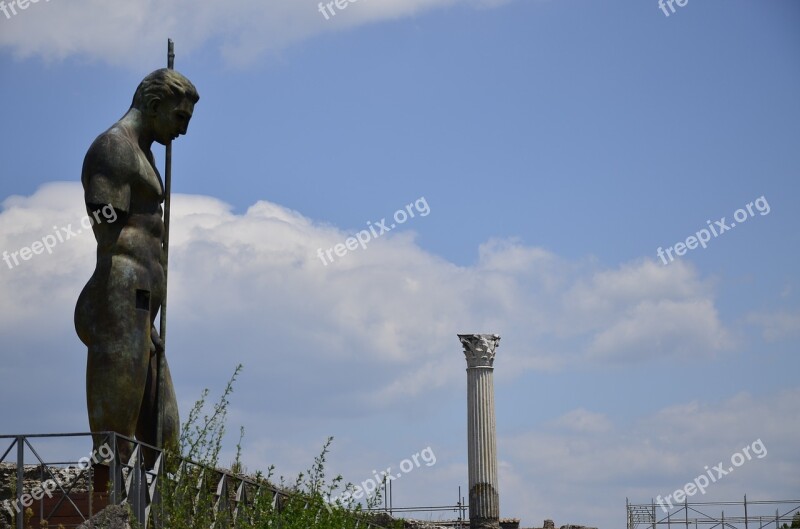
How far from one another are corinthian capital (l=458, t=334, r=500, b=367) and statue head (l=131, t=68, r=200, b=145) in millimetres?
16055

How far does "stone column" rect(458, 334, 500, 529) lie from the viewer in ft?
99.4

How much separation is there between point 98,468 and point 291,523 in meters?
1.97

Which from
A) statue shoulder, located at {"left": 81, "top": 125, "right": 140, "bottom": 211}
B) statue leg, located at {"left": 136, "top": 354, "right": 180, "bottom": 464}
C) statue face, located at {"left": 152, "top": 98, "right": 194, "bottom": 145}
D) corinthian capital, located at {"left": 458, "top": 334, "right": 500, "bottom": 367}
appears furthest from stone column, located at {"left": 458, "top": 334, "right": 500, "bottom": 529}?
statue shoulder, located at {"left": 81, "top": 125, "right": 140, "bottom": 211}

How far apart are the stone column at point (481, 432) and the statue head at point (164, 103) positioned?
52.4 feet

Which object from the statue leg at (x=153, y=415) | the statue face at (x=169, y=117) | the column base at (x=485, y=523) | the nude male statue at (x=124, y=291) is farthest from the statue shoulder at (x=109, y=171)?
the column base at (x=485, y=523)

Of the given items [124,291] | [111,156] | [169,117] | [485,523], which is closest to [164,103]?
[169,117]

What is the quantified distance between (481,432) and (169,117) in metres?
16.3

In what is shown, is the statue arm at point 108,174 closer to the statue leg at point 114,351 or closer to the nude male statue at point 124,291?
the nude male statue at point 124,291

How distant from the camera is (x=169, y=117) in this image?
15.9 m

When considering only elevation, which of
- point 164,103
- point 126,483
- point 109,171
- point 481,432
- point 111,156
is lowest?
point 126,483

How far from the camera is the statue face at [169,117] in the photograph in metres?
15.9

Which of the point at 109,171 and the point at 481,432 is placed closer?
the point at 109,171

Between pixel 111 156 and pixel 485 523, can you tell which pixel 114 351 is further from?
pixel 485 523

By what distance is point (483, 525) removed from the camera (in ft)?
97.9
